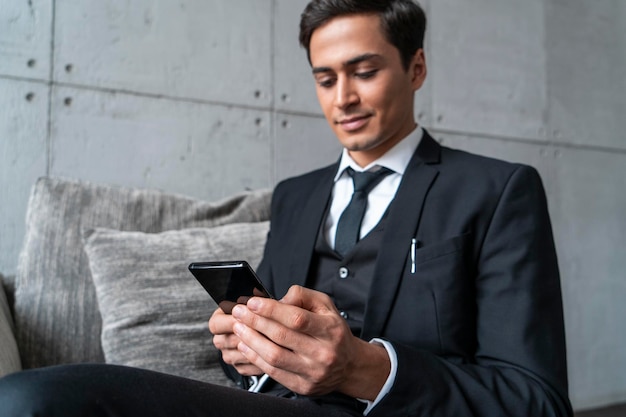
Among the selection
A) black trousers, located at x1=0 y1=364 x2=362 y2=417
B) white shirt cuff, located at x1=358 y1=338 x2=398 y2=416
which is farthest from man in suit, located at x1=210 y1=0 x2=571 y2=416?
black trousers, located at x1=0 y1=364 x2=362 y2=417

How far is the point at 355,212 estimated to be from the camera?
1489mm

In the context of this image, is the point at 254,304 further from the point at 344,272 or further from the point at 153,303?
the point at 153,303

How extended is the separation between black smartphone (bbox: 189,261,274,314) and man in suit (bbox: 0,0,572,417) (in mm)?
55

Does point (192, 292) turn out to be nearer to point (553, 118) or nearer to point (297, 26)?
point (297, 26)

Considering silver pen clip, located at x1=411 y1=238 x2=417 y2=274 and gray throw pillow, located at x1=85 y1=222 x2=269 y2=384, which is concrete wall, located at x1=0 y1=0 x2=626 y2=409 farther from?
silver pen clip, located at x1=411 y1=238 x2=417 y2=274

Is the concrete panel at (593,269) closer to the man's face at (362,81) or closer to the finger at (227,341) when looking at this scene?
the man's face at (362,81)

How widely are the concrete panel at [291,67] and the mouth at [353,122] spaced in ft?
3.53

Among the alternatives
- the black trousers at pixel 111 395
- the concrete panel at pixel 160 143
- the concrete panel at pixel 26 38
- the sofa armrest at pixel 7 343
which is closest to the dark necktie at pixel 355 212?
the black trousers at pixel 111 395

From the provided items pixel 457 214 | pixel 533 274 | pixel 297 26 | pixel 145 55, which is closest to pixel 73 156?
pixel 145 55

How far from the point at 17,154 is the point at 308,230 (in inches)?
44.5

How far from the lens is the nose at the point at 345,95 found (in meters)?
1.50

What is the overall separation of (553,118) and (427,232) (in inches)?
88.6

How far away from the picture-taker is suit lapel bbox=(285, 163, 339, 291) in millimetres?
1509

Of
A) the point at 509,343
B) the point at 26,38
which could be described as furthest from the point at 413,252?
the point at 26,38
